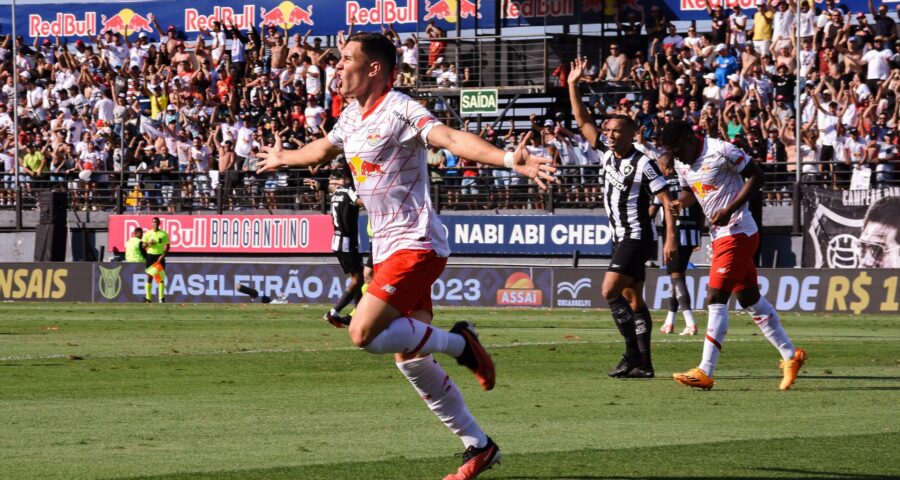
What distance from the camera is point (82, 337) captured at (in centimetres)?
2059

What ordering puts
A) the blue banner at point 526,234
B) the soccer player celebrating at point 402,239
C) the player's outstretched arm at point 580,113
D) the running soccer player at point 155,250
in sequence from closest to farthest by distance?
the soccer player celebrating at point 402,239
the player's outstretched arm at point 580,113
the blue banner at point 526,234
the running soccer player at point 155,250

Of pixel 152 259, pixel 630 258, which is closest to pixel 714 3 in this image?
pixel 152 259

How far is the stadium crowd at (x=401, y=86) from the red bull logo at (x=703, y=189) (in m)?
16.8

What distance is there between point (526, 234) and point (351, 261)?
12711 millimetres

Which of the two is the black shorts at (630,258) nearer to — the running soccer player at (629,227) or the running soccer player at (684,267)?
the running soccer player at (629,227)

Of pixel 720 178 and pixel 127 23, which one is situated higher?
pixel 127 23

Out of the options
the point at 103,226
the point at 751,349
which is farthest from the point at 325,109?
the point at 751,349

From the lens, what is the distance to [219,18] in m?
47.0

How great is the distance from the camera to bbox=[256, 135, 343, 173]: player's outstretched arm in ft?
28.9

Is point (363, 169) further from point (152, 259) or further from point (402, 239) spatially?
point (152, 259)

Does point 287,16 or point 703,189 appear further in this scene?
point 287,16

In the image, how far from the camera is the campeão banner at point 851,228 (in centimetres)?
2816

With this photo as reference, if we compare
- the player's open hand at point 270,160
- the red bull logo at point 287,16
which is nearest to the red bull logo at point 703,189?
the player's open hand at point 270,160

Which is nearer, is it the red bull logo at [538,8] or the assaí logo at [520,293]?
the assaí logo at [520,293]
